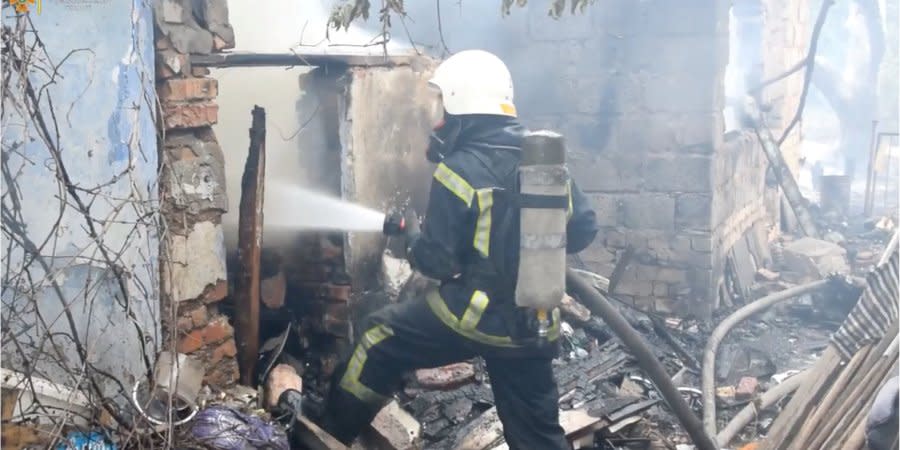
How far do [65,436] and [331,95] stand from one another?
251 cm

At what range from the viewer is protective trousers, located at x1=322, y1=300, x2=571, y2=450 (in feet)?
13.8

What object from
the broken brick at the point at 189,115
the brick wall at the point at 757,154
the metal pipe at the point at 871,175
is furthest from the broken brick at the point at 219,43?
the metal pipe at the point at 871,175

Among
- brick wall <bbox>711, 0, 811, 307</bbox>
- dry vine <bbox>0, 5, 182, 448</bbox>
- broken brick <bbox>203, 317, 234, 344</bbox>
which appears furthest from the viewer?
brick wall <bbox>711, 0, 811, 307</bbox>

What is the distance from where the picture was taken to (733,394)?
19.0 ft

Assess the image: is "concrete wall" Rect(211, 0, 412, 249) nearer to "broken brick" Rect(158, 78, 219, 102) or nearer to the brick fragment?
"broken brick" Rect(158, 78, 219, 102)

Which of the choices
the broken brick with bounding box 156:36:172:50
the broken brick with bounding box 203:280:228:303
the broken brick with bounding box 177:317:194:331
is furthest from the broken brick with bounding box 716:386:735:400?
the broken brick with bounding box 156:36:172:50

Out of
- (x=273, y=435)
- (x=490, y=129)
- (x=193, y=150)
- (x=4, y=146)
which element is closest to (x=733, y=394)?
(x=490, y=129)

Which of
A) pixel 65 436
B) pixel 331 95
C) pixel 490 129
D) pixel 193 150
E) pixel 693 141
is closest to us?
pixel 65 436

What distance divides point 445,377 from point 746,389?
6.07 ft

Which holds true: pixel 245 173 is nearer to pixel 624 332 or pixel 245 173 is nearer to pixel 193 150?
pixel 193 150

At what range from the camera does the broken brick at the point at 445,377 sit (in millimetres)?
5426

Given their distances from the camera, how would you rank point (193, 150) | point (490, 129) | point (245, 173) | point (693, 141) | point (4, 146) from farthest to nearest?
point (693, 141) < point (245, 173) < point (193, 150) < point (490, 129) < point (4, 146)

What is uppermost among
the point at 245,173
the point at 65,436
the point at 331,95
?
the point at 331,95

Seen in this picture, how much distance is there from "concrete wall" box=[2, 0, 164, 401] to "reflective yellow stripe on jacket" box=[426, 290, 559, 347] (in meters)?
1.24
